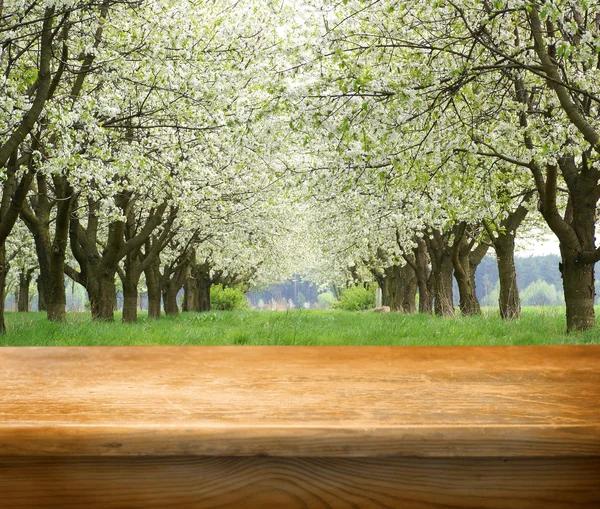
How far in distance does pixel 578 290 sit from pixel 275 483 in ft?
28.2

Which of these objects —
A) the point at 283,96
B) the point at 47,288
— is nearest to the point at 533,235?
the point at 47,288

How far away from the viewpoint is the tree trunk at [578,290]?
8805 millimetres

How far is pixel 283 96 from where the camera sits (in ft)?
20.1

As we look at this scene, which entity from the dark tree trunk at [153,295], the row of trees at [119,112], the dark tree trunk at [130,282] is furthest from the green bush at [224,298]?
the row of trees at [119,112]

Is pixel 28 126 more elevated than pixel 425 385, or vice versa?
pixel 28 126

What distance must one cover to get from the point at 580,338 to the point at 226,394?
24.5ft

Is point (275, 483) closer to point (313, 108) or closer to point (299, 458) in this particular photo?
point (299, 458)

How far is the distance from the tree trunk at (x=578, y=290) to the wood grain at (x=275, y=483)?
8280 millimetres

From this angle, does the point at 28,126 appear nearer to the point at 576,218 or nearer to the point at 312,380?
the point at 312,380

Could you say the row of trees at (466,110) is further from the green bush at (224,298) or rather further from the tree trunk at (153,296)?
the green bush at (224,298)

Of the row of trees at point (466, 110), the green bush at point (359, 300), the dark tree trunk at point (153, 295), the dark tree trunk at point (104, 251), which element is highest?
the row of trees at point (466, 110)

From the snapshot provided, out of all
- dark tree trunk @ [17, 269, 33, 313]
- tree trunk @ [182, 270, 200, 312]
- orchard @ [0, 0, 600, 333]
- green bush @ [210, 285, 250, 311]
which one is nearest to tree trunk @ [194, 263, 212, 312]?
tree trunk @ [182, 270, 200, 312]

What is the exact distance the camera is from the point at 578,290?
8.85 metres

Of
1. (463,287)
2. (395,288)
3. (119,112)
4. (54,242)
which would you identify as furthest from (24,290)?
(119,112)
